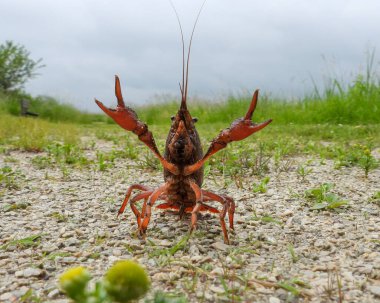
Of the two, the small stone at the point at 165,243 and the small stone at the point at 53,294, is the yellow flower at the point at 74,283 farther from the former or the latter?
the small stone at the point at 165,243

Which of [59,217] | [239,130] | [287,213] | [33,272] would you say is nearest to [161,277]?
[33,272]

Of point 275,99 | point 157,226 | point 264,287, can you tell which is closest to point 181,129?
point 157,226

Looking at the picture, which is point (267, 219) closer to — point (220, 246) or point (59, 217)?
point (220, 246)

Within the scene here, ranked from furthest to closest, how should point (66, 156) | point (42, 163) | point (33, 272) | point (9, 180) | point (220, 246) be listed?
point (66, 156), point (42, 163), point (9, 180), point (220, 246), point (33, 272)

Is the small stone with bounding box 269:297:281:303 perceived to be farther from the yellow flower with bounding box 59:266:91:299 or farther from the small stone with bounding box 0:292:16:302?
the small stone with bounding box 0:292:16:302

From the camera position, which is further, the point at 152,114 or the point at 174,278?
the point at 152,114

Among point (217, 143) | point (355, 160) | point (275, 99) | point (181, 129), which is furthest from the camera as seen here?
point (275, 99)

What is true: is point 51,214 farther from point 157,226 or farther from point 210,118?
point 210,118

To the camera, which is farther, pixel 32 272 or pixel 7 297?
pixel 32 272
